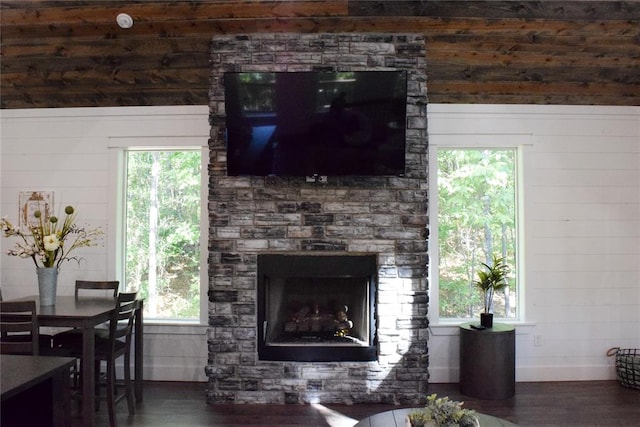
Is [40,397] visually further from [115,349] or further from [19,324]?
[115,349]

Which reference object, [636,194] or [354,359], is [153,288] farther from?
[636,194]

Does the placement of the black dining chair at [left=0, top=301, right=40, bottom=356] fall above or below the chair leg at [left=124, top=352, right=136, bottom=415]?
above

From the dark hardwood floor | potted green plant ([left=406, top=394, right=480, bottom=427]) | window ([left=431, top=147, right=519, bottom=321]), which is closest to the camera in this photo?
potted green plant ([left=406, top=394, right=480, bottom=427])

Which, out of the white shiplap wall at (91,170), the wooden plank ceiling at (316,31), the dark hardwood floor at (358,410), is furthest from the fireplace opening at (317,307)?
the wooden plank ceiling at (316,31)

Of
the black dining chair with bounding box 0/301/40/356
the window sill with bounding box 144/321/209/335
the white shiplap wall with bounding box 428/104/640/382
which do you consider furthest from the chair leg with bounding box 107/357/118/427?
the white shiplap wall with bounding box 428/104/640/382

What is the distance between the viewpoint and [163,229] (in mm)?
4570

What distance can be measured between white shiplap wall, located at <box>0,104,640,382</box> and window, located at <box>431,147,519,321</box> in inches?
6.4

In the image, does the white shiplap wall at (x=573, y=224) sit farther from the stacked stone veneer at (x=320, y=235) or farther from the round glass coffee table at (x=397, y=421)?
the round glass coffee table at (x=397, y=421)

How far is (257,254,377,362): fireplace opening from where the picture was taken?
3.80m

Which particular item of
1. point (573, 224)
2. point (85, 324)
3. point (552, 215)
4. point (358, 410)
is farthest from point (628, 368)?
point (85, 324)

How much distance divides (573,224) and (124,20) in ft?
14.8

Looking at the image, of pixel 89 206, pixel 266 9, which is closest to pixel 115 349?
pixel 89 206

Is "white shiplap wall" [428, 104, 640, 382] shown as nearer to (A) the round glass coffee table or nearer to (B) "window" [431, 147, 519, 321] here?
(B) "window" [431, 147, 519, 321]

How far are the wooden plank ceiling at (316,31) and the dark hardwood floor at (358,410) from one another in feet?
8.91
